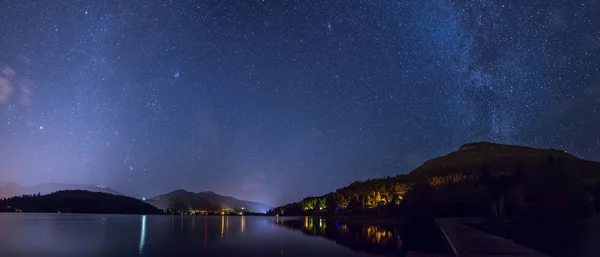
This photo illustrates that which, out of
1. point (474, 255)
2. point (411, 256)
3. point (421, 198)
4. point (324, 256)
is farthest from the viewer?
point (421, 198)

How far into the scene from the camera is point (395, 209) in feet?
479

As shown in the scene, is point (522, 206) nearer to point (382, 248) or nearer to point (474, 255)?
point (382, 248)

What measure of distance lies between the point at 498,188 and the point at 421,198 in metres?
22.1

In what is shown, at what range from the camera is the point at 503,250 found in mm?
25531

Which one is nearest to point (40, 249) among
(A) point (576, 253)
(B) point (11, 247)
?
(B) point (11, 247)

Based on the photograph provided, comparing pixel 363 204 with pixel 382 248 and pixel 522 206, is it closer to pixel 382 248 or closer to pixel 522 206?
pixel 522 206

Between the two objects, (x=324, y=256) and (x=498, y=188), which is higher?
(x=498, y=188)

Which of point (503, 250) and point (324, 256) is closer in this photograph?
point (503, 250)

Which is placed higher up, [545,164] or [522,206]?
[545,164]

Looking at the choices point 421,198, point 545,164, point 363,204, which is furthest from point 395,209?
point 545,164

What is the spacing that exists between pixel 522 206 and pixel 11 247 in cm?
10402

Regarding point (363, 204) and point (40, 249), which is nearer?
point (40, 249)

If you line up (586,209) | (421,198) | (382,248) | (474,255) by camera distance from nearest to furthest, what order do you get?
(474,255)
(382,248)
(586,209)
(421,198)

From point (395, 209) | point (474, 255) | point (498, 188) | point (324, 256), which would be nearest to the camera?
point (474, 255)
